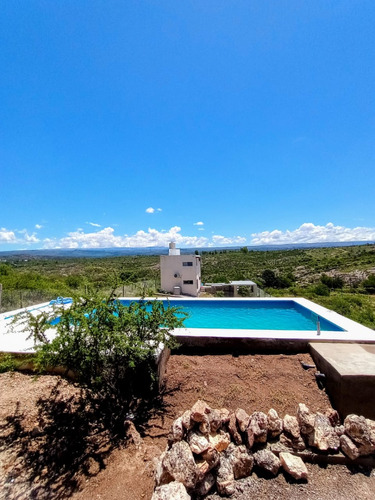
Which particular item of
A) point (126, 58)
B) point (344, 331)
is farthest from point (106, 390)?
point (126, 58)

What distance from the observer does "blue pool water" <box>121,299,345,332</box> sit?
9.29m

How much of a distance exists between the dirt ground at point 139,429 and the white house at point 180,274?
42.6 feet

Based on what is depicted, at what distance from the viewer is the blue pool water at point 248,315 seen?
366 inches

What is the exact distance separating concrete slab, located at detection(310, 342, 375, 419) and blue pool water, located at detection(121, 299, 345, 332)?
3823 mm

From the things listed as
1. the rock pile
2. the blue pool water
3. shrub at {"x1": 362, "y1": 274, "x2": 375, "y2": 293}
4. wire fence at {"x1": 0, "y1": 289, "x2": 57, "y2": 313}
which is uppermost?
wire fence at {"x1": 0, "y1": 289, "x2": 57, "y2": 313}

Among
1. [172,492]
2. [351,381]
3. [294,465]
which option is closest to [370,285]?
[351,381]

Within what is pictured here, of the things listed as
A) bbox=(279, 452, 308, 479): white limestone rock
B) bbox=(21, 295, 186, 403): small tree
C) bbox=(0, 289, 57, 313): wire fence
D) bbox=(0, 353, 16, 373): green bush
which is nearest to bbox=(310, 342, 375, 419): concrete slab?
bbox=(279, 452, 308, 479): white limestone rock

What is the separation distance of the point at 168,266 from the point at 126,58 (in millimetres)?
13401

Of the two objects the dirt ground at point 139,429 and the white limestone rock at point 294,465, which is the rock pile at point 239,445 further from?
the dirt ground at point 139,429

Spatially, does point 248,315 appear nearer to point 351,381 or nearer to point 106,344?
point 351,381

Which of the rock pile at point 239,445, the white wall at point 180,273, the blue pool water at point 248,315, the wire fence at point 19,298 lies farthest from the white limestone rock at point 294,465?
the white wall at point 180,273

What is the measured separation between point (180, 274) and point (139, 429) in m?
15.1

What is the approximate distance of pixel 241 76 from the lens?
9.98 meters

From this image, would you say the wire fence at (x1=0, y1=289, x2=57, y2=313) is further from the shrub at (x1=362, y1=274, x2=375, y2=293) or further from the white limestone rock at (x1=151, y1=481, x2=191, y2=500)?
the shrub at (x1=362, y1=274, x2=375, y2=293)
